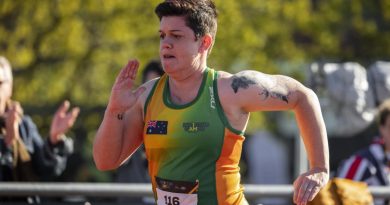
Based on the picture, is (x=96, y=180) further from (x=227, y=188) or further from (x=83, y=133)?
(x=227, y=188)

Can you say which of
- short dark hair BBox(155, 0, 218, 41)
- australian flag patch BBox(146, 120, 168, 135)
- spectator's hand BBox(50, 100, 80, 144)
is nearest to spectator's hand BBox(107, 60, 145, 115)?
australian flag patch BBox(146, 120, 168, 135)

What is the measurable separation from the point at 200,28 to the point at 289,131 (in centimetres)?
1096

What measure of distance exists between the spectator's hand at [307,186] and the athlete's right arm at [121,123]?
0.88m

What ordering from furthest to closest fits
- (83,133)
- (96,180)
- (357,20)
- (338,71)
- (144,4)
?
(357,20) < (144,4) < (83,133) < (96,180) < (338,71)

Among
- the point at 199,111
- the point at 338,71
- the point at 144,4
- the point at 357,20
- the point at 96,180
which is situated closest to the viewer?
the point at 199,111

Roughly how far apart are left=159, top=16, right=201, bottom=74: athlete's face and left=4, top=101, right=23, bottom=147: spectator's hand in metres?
1.97

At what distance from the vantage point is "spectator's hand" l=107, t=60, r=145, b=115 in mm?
4773

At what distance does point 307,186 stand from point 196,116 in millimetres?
630

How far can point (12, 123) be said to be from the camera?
6.49 metres

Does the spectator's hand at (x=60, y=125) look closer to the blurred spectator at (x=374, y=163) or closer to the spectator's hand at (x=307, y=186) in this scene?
the blurred spectator at (x=374, y=163)

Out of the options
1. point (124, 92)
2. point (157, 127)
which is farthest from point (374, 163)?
point (124, 92)

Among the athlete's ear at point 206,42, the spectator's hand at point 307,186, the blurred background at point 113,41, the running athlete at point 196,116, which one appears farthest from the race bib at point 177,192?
the blurred background at point 113,41

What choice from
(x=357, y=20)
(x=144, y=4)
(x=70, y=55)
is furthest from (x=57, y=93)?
(x=357, y=20)

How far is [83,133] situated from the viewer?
1289 centimetres
